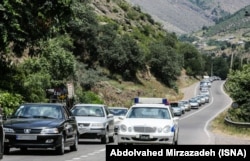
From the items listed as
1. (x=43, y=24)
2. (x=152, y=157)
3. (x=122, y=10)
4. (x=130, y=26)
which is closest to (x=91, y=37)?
(x=130, y=26)

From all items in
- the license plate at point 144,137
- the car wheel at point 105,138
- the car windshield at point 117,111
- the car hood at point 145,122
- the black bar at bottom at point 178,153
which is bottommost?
the car wheel at point 105,138

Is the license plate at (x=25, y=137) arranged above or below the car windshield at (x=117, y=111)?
above

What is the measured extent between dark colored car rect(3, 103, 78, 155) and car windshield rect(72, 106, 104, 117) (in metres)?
7.65

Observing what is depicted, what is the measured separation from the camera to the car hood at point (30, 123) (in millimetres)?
20953

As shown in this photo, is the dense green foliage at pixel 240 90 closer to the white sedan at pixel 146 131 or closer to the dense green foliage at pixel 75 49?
the dense green foliage at pixel 75 49

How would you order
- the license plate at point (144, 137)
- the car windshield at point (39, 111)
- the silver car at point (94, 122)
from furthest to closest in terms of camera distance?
1. the silver car at point (94, 122)
2. the license plate at point (144, 137)
3. the car windshield at point (39, 111)

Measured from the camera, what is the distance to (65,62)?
167ft

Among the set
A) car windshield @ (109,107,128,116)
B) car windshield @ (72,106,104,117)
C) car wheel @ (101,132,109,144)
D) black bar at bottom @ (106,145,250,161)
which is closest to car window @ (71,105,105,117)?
car windshield @ (72,106,104,117)

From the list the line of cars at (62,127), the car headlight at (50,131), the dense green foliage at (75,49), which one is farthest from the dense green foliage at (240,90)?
the car headlight at (50,131)

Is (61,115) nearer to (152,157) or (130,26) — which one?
(152,157)

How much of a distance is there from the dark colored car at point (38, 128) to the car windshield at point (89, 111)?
7655mm

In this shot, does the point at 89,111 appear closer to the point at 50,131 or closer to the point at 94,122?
the point at 94,122

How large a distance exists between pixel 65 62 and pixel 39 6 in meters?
18.8

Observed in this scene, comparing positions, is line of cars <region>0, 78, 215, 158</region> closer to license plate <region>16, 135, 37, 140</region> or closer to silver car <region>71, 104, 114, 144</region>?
license plate <region>16, 135, 37, 140</region>
